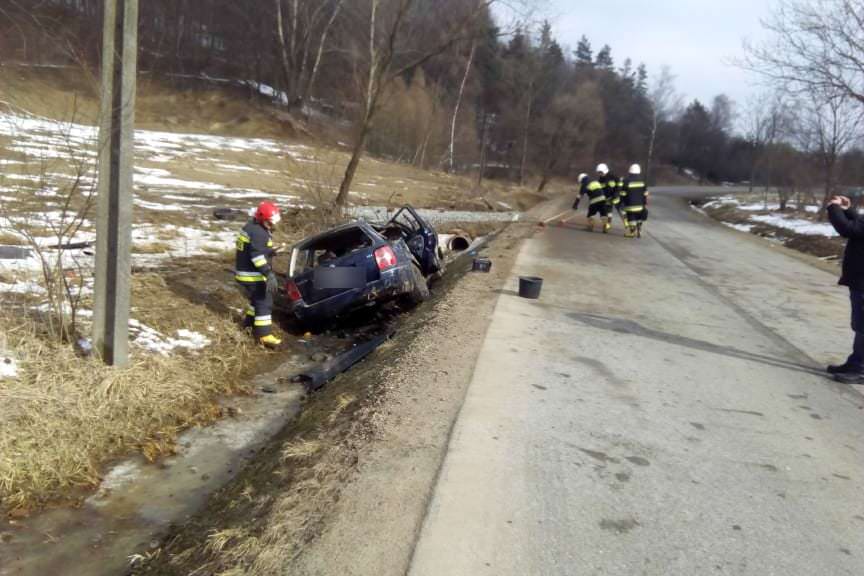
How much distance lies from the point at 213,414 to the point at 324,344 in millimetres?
2734

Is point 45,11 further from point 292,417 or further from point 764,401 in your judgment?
point 764,401

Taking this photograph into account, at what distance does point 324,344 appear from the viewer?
8594mm

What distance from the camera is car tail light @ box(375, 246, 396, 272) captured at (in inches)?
318

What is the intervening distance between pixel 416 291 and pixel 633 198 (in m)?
9.32

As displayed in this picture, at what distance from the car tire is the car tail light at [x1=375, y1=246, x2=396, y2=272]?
1.47ft

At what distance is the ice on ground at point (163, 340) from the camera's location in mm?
6625

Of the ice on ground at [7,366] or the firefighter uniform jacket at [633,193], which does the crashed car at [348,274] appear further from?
the firefighter uniform jacket at [633,193]

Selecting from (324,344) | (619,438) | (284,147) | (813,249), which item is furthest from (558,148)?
(619,438)

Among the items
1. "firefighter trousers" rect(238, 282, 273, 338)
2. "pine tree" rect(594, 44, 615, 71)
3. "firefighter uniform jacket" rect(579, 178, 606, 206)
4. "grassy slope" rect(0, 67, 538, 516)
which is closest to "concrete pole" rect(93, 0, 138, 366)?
"grassy slope" rect(0, 67, 538, 516)

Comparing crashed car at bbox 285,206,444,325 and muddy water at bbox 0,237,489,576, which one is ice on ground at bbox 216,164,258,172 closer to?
crashed car at bbox 285,206,444,325

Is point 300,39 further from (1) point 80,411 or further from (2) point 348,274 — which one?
(1) point 80,411

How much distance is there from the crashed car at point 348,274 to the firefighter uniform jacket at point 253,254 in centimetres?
79

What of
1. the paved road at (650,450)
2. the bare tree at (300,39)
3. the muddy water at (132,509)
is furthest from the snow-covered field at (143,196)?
the bare tree at (300,39)

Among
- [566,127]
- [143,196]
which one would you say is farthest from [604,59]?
[143,196]
